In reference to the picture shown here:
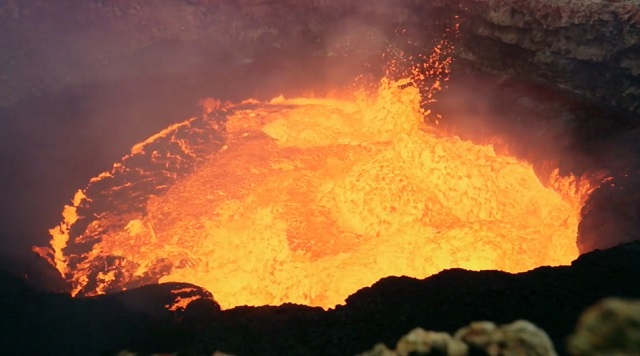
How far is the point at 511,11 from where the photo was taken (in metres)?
10.8

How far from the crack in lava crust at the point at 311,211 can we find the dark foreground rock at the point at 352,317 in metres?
2.43

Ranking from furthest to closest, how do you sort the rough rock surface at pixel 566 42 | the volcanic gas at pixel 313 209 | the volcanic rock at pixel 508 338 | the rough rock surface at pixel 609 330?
1. the rough rock surface at pixel 566 42
2. the volcanic gas at pixel 313 209
3. the volcanic rock at pixel 508 338
4. the rough rock surface at pixel 609 330

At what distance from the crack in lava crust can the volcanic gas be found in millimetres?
27

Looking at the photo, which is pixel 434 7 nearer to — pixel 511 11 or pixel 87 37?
pixel 511 11

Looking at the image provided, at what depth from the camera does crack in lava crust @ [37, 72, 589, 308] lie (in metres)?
8.72

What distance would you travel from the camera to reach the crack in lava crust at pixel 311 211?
8.72m

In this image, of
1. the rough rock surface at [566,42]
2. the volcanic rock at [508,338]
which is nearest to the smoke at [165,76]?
the rough rock surface at [566,42]

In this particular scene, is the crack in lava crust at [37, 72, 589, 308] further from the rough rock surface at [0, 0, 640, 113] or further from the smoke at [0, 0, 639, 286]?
the rough rock surface at [0, 0, 640, 113]

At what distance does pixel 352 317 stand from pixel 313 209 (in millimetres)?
5297

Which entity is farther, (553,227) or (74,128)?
(74,128)

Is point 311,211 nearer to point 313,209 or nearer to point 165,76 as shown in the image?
point 313,209

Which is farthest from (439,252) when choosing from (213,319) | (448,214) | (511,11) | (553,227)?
(511,11)

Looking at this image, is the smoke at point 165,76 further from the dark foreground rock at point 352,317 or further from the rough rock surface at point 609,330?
the rough rock surface at point 609,330

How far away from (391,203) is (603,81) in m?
4.75
